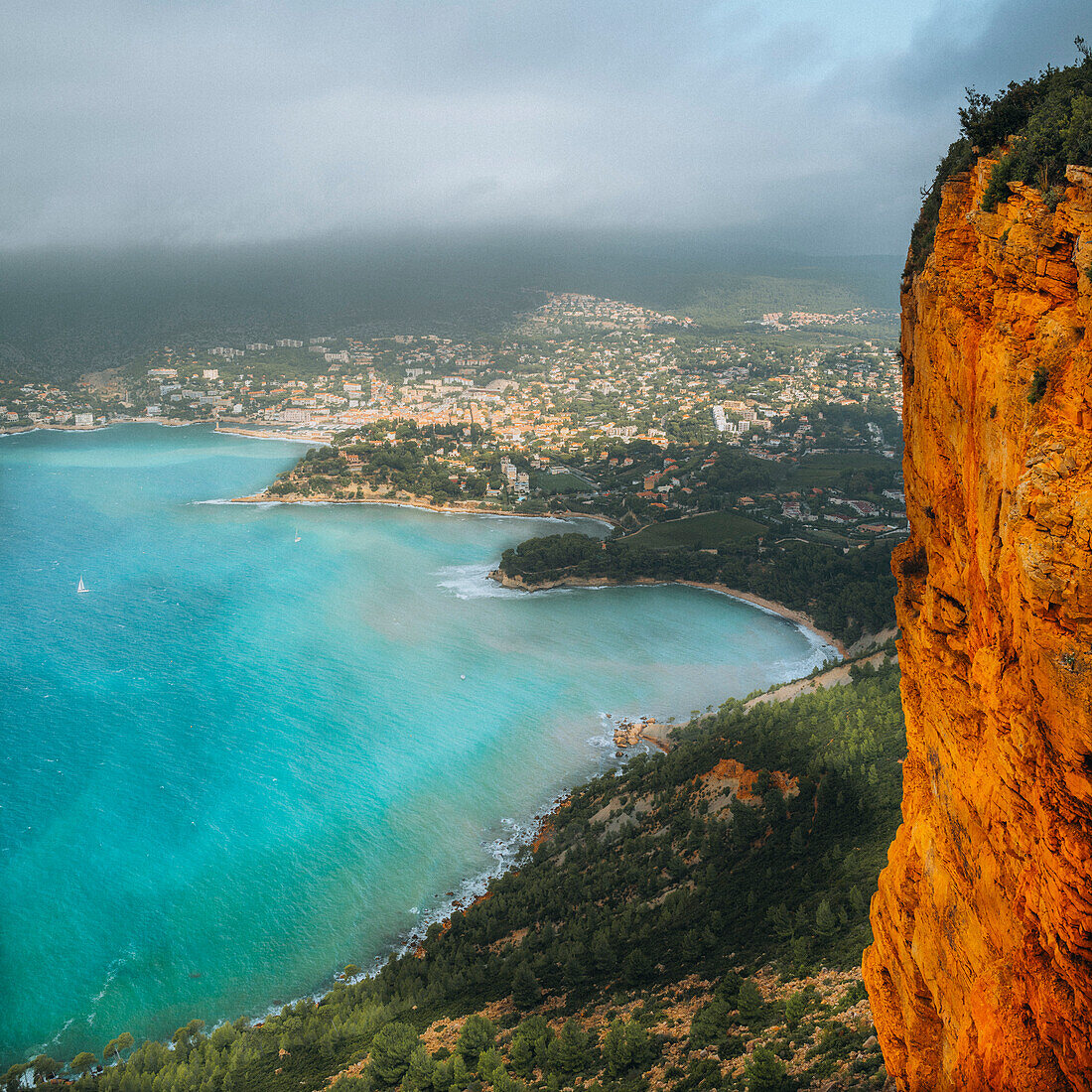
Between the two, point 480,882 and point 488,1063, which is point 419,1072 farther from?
point 480,882

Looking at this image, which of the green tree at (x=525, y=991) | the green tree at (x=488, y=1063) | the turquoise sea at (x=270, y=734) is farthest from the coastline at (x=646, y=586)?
the green tree at (x=488, y=1063)

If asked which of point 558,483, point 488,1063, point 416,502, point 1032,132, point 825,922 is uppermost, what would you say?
point 1032,132

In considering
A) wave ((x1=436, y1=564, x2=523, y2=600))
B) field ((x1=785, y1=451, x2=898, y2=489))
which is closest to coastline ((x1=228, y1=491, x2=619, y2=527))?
wave ((x1=436, y1=564, x2=523, y2=600))

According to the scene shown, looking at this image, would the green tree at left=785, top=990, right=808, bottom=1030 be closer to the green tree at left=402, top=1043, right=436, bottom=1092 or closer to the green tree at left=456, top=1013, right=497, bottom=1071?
the green tree at left=456, top=1013, right=497, bottom=1071

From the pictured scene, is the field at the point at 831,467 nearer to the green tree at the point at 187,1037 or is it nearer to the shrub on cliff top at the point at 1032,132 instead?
the green tree at the point at 187,1037

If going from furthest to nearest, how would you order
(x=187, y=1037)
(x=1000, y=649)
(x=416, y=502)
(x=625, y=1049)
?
1. (x=416, y=502)
2. (x=187, y=1037)
3. (x=625, y=1049)
4. (x=1000, y=649)

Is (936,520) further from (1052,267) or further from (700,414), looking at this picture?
(700,414)

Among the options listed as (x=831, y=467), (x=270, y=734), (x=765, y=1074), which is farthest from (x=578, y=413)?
(x=765, y=1074)
